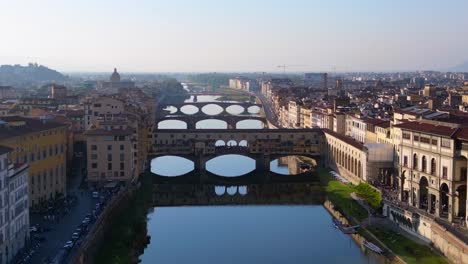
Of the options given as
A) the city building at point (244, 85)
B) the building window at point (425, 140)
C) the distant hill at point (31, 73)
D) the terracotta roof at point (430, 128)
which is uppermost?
the distant hill at point (31, 73)

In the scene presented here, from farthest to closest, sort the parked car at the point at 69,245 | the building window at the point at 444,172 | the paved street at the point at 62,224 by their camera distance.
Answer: the building window at the point at 444,172, the parked car at the point at 69,245, the paved street at the point at 62,224

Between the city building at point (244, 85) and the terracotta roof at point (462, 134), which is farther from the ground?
the city building at point (244, 85)

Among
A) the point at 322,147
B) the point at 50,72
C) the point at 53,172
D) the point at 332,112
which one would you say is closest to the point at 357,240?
the point at 53,172

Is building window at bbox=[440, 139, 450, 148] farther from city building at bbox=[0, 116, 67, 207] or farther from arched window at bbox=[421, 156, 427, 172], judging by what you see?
city building at bbox=[0, 116, 67, 207]

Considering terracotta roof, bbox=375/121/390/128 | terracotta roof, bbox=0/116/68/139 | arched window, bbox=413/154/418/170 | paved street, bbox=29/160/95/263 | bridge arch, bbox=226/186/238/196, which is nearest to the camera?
paved street, bbox=29/160/95/263

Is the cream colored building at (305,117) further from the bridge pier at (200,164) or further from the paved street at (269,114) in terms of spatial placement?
the bridge pier at (200,164)

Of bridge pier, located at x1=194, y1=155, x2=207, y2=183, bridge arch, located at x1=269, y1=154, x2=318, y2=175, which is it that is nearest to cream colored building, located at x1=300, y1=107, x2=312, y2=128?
bridge arch, located at x1=269, y1=154, x2=318, y2=175

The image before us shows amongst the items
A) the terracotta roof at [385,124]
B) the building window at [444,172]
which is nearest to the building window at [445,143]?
the building window at [444,172]

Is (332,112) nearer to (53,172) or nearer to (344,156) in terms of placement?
(344,156)
